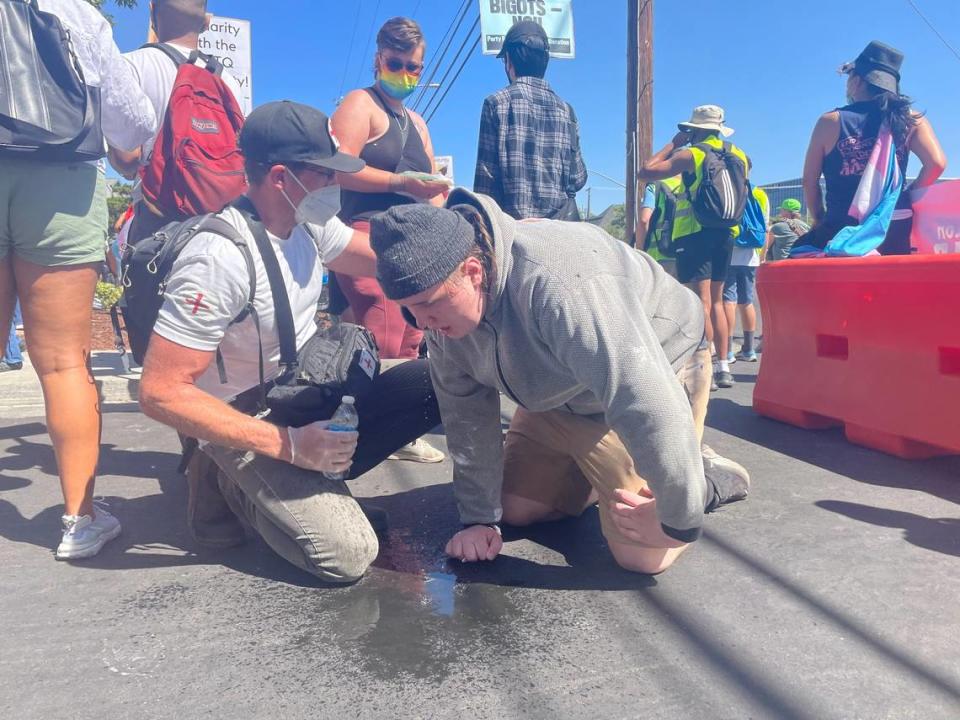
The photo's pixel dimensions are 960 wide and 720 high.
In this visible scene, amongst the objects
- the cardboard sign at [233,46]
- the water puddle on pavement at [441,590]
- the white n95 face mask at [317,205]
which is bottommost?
the water puddle on pavement at [441,590]

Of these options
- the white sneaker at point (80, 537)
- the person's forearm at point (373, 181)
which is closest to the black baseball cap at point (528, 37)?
the person's forearm at point (373, 181)

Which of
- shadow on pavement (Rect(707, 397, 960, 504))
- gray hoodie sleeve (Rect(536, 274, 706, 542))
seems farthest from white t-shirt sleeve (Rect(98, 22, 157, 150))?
shadow on pavement (Rect(707, 397, 960, 504))

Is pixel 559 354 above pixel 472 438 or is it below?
above

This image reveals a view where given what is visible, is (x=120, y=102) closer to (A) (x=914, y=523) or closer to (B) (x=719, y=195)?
(A) (x=914, y=523)

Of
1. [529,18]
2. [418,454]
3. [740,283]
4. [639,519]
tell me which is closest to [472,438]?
[639,519]

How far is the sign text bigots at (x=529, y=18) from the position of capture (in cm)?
1405

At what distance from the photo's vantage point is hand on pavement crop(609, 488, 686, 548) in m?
2.11

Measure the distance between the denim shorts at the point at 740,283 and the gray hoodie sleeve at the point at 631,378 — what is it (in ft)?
17.7

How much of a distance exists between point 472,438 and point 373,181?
64.6 inches

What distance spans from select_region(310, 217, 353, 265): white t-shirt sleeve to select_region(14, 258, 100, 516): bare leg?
771mm

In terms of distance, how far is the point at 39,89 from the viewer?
7.41 ft

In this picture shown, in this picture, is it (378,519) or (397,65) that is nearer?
(378,519)

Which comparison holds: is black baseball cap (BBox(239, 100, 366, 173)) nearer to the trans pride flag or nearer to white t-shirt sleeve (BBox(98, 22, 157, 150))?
white t-shirt sleeve (BBox(98, 22, 157, 150))

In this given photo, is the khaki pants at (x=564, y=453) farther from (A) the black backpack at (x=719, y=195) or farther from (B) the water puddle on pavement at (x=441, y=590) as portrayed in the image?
(A) the black backpack at (x=719, y=195)
